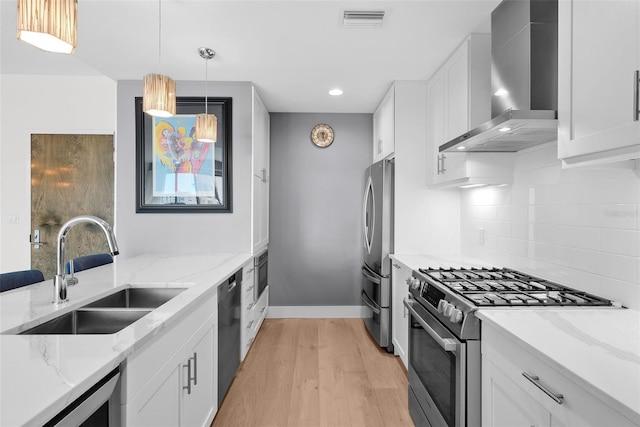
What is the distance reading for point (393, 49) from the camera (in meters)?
2.65

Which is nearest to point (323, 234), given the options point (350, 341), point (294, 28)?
point (350, 341)

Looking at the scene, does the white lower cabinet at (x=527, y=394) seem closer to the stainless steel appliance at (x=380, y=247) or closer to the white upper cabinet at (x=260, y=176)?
the stainless steel appliance at (x=380, y=247)

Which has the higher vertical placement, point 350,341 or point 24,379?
point 24,379

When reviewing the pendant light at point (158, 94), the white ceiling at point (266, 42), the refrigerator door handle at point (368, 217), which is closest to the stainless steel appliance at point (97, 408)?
the pendant light at point (158, 94)

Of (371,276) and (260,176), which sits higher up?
(260,176)

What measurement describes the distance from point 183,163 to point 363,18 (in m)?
2.00

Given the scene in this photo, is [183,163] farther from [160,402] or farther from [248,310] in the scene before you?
[160,402]

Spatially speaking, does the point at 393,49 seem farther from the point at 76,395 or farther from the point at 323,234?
the point at 76,395

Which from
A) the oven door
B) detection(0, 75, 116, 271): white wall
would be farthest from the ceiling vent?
detection(0, 75, 116, 271): white wall

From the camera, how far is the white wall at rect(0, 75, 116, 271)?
3602 mm

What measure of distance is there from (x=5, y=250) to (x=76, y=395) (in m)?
3.83

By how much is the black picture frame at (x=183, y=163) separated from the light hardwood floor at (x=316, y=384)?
4.69ft

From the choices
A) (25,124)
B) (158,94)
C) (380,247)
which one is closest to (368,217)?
(380,247)

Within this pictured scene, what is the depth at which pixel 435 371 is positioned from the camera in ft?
5.81
